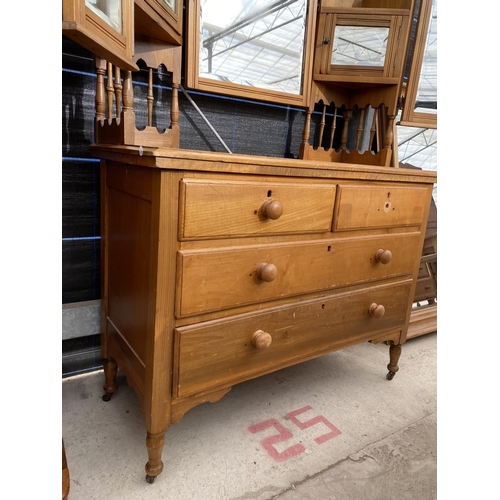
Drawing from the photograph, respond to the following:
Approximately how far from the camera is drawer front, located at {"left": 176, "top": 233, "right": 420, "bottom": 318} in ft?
3.23

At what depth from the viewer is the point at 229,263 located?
1032 millimetres

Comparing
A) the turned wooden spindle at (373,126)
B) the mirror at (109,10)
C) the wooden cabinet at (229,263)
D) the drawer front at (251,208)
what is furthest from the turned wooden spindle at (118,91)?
the turned wooden spindle at (373,126)

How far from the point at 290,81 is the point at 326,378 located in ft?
4.33

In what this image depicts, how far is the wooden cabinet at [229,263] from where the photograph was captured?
0.95 m

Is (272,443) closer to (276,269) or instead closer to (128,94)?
(276,269)

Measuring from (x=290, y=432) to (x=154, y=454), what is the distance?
512 millimetres

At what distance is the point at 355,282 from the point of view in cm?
138

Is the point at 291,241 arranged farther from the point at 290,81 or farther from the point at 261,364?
the point at 290,81

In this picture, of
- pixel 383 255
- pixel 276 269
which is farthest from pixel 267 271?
pixel 383 255

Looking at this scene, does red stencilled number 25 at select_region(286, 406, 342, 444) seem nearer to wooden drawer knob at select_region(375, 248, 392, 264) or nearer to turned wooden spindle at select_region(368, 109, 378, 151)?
wooden drawer knob at select_region(375, 248, 392, 264)

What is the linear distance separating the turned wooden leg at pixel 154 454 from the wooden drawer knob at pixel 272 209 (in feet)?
2.20

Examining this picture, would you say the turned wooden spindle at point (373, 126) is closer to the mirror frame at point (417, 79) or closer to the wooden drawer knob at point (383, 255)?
the mirror frame at point (417, 79)

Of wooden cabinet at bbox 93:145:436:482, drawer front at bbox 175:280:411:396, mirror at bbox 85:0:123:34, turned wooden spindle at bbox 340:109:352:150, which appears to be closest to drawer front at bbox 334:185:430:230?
wooden cabinet at bbox 93:145:436:482
